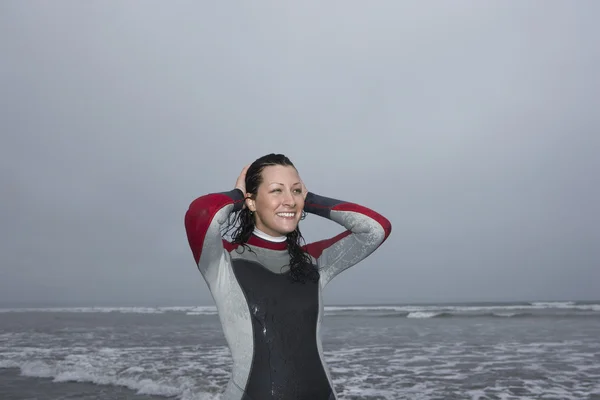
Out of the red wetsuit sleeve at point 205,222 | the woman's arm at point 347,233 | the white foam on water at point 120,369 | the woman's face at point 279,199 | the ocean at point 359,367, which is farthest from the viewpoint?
the white foam on water at point 120,369

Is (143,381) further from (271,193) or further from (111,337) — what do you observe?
(111,337)

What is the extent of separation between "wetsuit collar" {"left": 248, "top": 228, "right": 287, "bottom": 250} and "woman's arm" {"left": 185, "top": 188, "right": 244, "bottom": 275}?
28 cm

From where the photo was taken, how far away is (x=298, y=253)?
2699mm

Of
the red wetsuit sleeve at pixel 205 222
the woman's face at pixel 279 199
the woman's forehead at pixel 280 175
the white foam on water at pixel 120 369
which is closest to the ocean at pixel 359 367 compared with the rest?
the white foam on water at pixel 120 369

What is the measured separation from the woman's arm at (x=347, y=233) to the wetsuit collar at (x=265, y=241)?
24 cm

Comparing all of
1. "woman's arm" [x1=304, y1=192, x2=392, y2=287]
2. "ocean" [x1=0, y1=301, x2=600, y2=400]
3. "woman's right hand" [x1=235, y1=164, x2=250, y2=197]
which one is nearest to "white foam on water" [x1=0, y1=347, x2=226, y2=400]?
"ocean" [x1=0, y1=301, x2=600, y2=400]

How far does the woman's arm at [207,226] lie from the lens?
2.29 metres

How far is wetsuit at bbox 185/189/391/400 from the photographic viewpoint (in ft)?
7.58

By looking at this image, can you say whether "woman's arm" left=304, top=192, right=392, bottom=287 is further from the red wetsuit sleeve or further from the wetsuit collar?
the red wetsuit sleeve

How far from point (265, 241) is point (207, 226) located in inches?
18.3

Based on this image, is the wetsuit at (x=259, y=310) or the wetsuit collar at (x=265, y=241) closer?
the wetsuit at (x=259, y=310)

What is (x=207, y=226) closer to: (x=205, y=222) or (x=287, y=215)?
(x=205, y=222)

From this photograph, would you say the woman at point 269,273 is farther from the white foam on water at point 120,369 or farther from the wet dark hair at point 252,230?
the white foam on water at point 120,369

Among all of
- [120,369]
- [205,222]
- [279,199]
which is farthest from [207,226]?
[120,369]
